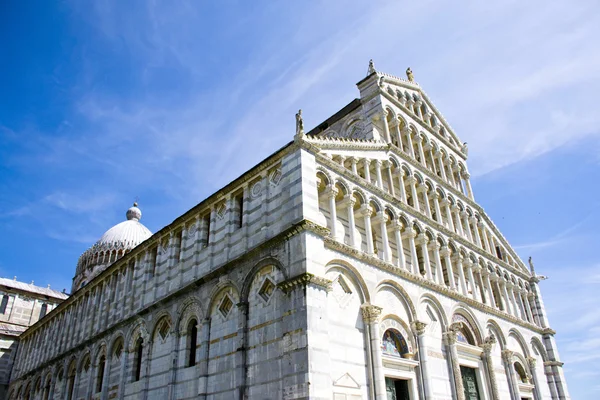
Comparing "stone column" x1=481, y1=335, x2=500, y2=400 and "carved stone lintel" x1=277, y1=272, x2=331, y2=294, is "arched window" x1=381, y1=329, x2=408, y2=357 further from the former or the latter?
"stone column" x1=481, y1=335, x2=500, y2=400

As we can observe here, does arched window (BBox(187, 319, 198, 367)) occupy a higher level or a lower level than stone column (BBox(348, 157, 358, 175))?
lower

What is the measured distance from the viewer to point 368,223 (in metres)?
16.8

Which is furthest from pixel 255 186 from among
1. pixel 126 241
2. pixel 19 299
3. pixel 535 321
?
pixel 19 299

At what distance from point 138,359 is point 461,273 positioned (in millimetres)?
14331

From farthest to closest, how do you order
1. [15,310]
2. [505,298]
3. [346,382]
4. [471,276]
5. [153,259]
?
1. [15,310]
2. [505,298]
3. [153,259]
4. [471,276]
5. [346,382]

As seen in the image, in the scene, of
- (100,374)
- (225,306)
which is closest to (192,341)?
(225,306)

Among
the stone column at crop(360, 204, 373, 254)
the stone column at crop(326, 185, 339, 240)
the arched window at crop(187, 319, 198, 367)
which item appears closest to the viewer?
the stone column at crop(326, 185, 339, 240)

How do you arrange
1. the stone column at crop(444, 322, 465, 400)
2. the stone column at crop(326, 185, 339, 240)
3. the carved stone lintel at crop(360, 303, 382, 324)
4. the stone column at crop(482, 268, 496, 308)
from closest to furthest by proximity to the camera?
the carved stone lintel at crop(360, 303, 382, 324) → the stone column at crop(326, 185, 339, 240) → the stone column at crop(444, 322, 465, 400) → the stone column at crop(482, 268, 496, 308)

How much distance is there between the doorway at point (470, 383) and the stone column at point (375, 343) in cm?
573

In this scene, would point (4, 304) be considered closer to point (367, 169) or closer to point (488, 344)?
point (367, 169)

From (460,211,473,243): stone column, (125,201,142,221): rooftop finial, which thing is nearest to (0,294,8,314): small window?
(125,201,142,221): rooftop finial

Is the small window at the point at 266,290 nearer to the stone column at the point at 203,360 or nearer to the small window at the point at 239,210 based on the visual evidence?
the stone column at the point at 203,360

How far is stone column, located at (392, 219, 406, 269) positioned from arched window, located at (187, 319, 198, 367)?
7.89 m

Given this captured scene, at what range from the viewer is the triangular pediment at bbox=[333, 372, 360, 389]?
1305cm
